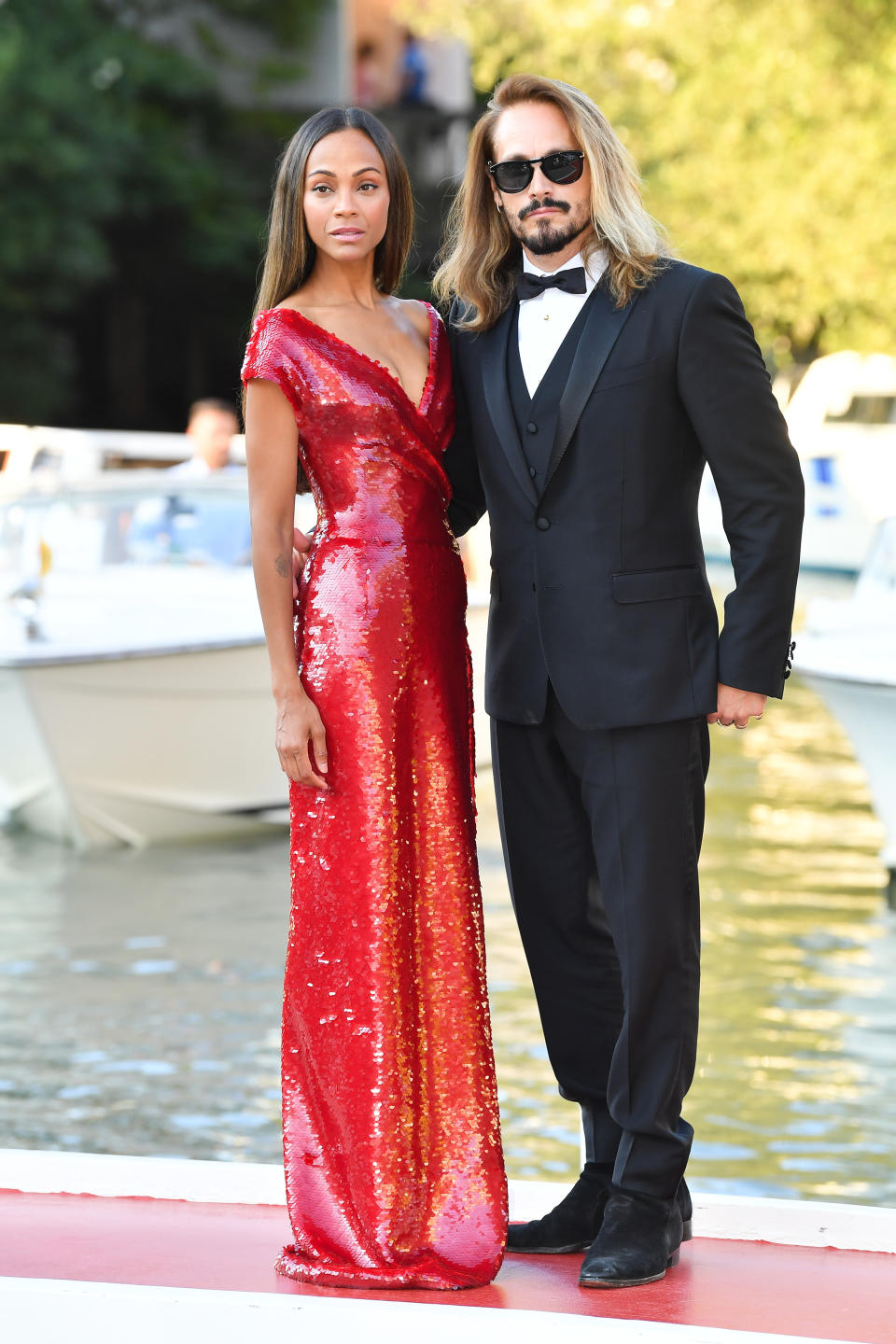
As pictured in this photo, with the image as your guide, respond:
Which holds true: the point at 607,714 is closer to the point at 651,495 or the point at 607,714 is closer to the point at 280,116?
the point at 651,495

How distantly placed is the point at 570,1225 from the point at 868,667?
4.49 metres

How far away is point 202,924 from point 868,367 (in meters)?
14.0

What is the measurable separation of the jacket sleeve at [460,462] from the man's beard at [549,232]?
185 millimetres

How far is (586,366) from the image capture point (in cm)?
286

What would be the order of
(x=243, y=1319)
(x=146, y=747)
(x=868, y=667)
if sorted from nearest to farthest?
(x=243, y=1319) < (x=868, y=667) < (x=146, y=747)

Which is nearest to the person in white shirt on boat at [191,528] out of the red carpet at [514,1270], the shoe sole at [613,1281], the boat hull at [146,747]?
the boat hull at [146,747]

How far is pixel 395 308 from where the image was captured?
9.79ft

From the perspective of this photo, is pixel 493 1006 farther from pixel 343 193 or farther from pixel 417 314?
pixel 343 193

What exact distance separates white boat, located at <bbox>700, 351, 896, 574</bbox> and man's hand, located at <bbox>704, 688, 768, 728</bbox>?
46.9 feet

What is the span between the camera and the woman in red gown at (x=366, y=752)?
2.85 m

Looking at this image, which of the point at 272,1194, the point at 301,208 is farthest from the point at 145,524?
the point at 301,208

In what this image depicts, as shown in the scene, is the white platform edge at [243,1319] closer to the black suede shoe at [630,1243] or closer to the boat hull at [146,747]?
the black suede shoe at [630,1243]

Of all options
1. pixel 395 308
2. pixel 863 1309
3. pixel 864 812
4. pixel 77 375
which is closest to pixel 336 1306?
pixel 863 1309

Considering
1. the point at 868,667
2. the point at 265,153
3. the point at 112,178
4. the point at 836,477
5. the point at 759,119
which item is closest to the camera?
the point at 868,667
